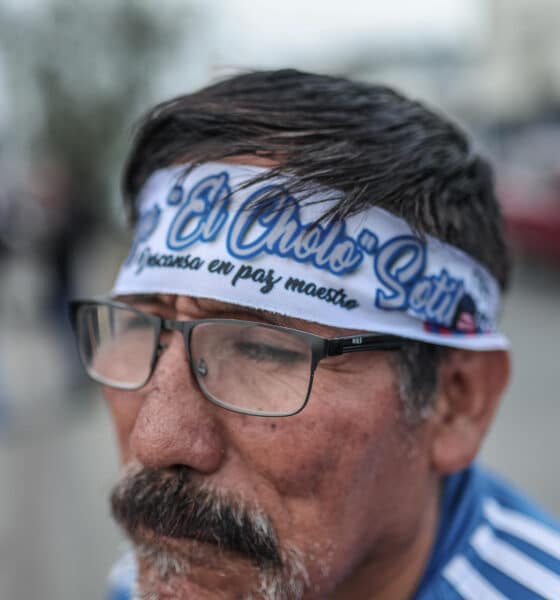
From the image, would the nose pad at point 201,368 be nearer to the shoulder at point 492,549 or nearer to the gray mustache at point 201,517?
the gray mustache at point 201,517

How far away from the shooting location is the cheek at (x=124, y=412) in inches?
60.4

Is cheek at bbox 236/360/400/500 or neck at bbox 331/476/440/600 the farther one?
neck at bbox 331/476/440/600

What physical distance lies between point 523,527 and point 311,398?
0.78 m

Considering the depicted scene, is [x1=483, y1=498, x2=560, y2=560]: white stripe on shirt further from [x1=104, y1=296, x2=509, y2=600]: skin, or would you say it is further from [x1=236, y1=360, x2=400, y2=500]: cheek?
[x1=236, y1=360, x2=400, y2=500]: cheek

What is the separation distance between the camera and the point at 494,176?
1965 millimetres

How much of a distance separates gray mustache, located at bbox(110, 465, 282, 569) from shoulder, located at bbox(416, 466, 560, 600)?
0.54 meters

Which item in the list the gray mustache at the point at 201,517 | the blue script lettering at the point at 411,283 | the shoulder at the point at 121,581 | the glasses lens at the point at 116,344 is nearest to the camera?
the gray mustache at the point at 201,517

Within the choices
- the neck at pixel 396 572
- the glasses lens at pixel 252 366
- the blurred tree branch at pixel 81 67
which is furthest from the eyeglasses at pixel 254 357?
the blurred tree branch at pixel 81 67

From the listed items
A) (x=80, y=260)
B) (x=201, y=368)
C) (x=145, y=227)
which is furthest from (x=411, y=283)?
(x=80, y=260)

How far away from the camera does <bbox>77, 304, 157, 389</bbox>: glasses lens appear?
1.57m

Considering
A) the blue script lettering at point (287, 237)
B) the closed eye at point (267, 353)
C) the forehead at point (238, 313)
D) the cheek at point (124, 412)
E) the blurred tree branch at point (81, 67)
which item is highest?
the blurred tree branch at point (81, 67)

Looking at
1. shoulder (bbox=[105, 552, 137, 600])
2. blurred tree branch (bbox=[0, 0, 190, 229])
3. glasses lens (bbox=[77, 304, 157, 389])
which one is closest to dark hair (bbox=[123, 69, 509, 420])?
glasses lens (bbox=[77, 304, 157, 389])

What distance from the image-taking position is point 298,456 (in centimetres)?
137

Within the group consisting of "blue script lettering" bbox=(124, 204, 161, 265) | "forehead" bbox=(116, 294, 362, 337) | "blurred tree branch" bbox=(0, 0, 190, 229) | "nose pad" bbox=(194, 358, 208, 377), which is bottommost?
"nose pad" bbox=(194, 358, 208, 377)
